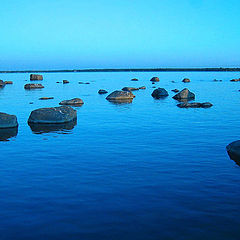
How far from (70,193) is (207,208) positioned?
3.61 meters

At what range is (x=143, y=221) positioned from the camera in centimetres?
713

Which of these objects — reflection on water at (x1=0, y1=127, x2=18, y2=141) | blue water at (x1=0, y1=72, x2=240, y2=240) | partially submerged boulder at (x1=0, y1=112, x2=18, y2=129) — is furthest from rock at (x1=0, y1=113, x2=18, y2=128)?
blue water at (x1=0, y1=72, x2=240, y2=240)

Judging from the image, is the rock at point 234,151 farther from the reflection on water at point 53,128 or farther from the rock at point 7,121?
the rock at point 7,121

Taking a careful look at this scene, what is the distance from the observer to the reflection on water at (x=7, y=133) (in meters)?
16.8

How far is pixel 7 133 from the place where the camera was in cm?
1794

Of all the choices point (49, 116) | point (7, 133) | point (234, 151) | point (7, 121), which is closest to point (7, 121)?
point (7, 121)

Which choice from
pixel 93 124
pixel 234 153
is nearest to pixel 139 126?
pixel 93 124

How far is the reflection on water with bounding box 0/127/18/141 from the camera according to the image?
1683 centimetres

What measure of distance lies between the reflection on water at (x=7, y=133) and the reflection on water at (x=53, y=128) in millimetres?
1064

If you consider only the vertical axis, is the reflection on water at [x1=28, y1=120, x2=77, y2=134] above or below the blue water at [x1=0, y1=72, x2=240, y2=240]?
below

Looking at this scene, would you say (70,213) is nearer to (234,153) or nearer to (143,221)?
(143,221)

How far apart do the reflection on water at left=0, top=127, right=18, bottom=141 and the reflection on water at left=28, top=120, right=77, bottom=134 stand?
3.49 ft

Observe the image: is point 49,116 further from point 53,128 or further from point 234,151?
point 234,151

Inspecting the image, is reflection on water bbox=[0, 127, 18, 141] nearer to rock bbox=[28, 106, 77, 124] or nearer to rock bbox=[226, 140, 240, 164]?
rock bbox=[28, 106, 77, 124]
